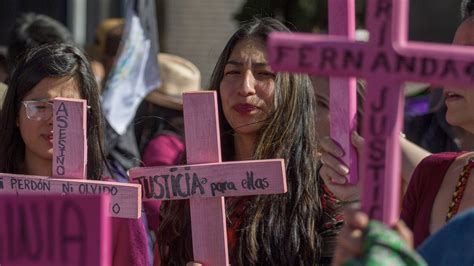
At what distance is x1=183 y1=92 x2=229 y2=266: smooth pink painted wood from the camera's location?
2965 mm

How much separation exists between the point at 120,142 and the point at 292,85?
1.73 m

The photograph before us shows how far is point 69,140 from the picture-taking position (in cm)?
304

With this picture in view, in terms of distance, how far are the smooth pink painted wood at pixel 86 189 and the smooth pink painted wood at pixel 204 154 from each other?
0.51ft

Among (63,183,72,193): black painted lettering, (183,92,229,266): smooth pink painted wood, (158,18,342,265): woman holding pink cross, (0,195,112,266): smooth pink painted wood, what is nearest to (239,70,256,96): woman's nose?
(158,18,342,265): woman holding pink cross

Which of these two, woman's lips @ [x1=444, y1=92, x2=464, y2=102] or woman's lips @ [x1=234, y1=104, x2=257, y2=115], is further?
woman's lips @ [x1=234, y1=104, x2=257, y2=115]

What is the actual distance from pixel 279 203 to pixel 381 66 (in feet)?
3.73

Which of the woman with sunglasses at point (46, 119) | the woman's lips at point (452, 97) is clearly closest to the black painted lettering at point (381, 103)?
the woman's lips at point (452, 97)

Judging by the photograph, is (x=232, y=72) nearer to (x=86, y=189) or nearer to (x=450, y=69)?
(x=86, y=189)

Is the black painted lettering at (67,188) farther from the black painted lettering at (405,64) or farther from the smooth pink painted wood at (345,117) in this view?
the black painted lettering at (405,64)

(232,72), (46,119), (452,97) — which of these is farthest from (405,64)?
(46,119)

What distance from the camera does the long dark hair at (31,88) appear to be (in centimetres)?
343

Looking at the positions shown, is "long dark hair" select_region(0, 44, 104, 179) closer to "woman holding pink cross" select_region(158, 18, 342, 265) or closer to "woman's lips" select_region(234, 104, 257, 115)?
"woman holding pink cross" select_region(158, 18, 342, 265)

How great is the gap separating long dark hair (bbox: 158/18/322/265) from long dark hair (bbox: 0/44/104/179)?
315 millimetres

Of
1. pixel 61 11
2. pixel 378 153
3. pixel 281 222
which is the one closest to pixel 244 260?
pixel 281 222
